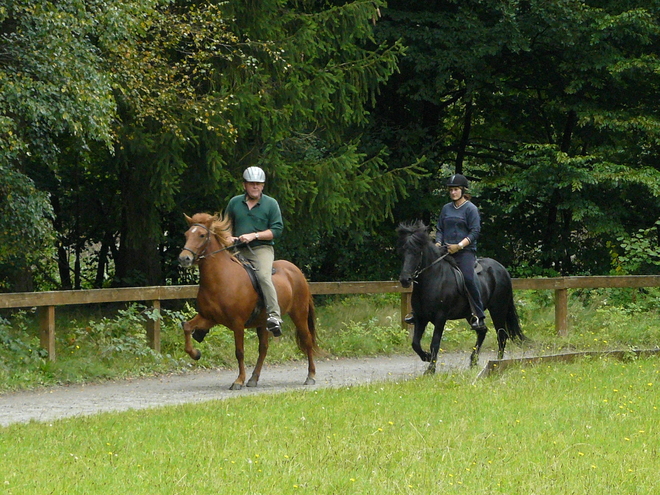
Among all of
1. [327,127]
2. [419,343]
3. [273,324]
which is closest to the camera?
[273,324]

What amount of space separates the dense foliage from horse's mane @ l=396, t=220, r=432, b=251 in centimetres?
404

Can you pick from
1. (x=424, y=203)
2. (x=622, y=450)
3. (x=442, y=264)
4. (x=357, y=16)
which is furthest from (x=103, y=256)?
(x=622, y=450)

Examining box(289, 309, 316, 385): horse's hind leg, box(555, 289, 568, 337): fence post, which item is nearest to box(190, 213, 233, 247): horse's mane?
box(289, 309, 316, 385): horse's hind leg

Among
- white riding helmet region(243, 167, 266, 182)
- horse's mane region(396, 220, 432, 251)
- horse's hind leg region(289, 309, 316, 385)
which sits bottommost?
horse's hind leg region(289, 309, 316, 385)

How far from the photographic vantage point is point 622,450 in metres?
8.04

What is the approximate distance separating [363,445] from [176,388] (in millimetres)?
5072

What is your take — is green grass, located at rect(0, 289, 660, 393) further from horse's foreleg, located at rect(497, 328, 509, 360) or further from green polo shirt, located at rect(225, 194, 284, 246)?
green polo shirt, located at rect(225, 194, 284, 246)

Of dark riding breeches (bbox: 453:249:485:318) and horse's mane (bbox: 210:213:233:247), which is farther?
dark riding breeches (bbox: 453:249:485:318)

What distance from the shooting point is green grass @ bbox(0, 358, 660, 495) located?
22.5ft

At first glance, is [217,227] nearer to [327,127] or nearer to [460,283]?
[460,283]

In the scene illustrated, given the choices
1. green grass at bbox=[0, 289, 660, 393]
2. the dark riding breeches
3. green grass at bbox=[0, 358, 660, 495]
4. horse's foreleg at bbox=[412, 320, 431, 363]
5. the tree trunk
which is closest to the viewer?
green grass at bbox=[0, 358, 660, 495]

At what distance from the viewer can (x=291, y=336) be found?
1695cm

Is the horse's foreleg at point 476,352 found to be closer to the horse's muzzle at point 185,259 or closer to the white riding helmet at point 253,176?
the white riding helmet at point 253,176

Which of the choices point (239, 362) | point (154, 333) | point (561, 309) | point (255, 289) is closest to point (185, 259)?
point (255, 289)
